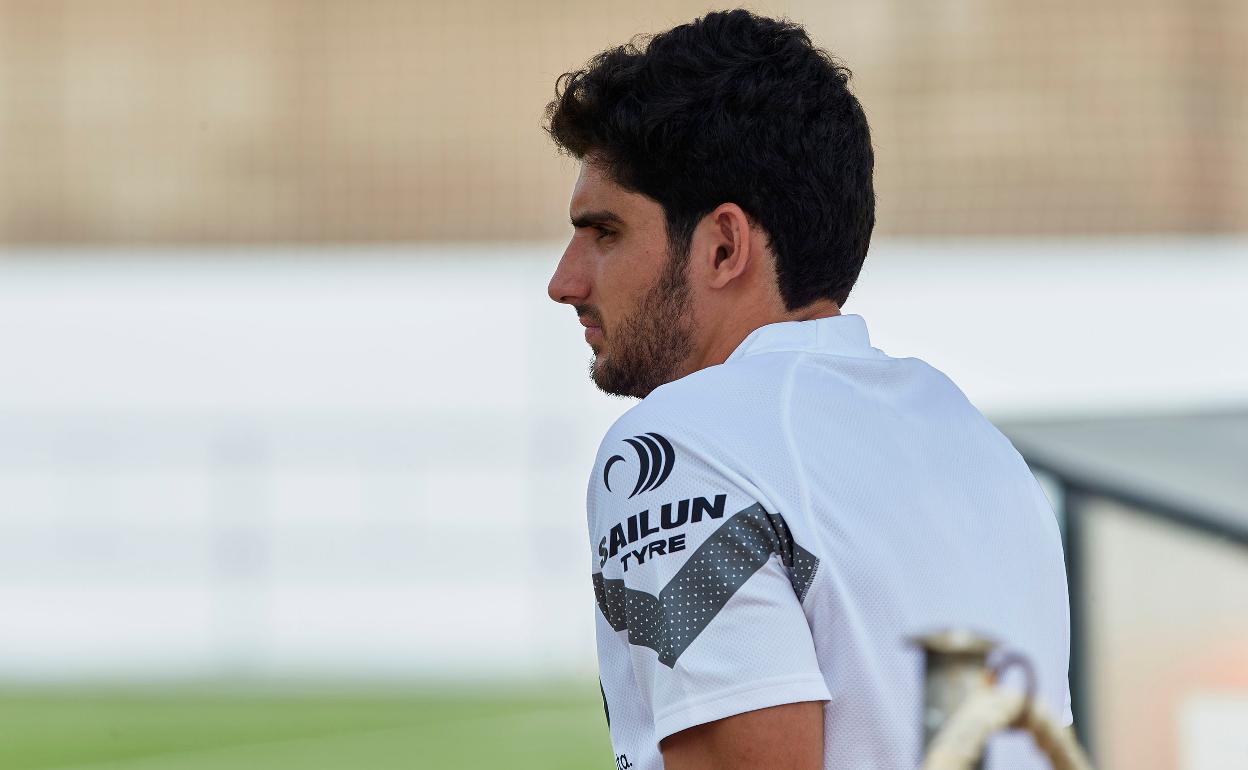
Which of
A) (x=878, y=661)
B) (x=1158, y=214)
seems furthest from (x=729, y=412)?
(x=1158, y=214)

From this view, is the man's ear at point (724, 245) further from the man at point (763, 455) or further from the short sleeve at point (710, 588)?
the short sleeve at point (710, 588)

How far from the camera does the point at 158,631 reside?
30.2ft

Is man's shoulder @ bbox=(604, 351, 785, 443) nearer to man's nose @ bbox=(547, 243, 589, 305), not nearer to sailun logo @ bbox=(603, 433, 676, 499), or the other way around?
sailun logo @ bbox=(603, 433, 676, 499)

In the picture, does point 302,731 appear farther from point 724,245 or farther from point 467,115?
point 724,245

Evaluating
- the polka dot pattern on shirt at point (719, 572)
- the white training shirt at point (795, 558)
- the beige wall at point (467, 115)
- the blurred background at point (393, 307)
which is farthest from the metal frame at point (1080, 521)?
the beige wall at point (467, 115)

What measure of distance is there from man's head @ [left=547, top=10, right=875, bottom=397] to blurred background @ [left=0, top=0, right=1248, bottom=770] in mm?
5961

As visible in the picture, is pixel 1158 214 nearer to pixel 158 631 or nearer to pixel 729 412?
pixel 158 631

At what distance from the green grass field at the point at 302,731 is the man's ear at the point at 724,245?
5517mm

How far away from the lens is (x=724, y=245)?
1422mm

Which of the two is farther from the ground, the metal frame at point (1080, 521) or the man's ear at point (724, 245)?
the man's ear at point (724, 245)

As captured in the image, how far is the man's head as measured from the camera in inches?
55.8

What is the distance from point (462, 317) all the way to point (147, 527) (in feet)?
7.28

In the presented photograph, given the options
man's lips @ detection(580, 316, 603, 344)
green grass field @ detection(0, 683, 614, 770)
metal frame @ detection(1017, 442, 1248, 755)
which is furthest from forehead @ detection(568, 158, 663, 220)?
green grass field @ detection(0, 683, 614, 770)

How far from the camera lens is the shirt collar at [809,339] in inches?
53.1
